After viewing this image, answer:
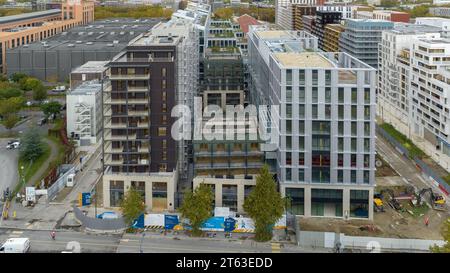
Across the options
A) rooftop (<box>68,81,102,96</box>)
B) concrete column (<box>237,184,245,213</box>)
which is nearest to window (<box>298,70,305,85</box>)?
concrete column (<box>237,184,245,213</box>)

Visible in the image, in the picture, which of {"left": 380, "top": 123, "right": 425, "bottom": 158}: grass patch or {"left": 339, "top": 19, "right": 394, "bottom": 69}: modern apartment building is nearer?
{"left": 380, "top": 123, "right": 425, "bottom": 158}: grass patch

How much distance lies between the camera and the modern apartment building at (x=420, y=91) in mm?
19141

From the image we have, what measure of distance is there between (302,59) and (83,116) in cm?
935

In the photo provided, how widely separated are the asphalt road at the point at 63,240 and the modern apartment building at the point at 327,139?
4801 mm

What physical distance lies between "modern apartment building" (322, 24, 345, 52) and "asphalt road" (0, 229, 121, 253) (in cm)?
2353

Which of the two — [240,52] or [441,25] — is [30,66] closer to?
[240,52]

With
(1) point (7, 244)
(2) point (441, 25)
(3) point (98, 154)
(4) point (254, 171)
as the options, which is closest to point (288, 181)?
(4) point (254, 171)

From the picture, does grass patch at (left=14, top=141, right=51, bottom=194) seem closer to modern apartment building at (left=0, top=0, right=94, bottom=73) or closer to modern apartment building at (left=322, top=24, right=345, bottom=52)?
modern apartment building at (left=0, top=0, right=94, bottom=73)

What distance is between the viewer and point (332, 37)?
112ft

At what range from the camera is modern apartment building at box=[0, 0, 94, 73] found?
36.4m

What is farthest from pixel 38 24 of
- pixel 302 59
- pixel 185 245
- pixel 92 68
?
pixel 185 245

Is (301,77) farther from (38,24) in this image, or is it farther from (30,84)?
(38,24)

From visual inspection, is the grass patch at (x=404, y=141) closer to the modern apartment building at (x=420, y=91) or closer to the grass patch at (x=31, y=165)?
the modern apartment building at (x=420, y=91)

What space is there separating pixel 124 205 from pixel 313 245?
15.0ft
